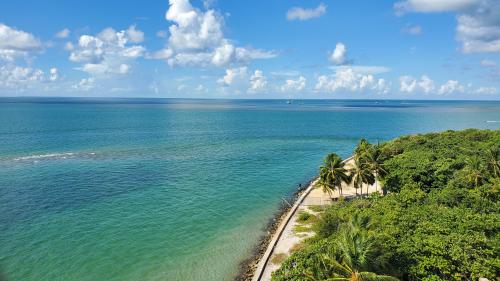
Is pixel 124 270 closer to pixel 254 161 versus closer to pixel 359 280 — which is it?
pixel 359 280

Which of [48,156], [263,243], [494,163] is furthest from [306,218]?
[48,156]

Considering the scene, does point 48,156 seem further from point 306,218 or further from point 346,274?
point 346,274

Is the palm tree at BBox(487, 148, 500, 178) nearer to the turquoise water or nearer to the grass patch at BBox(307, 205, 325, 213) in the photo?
the grass patch at BBox(307, 205, 325, 213)

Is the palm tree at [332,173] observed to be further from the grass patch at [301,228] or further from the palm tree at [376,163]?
the grass patch at [301,228]

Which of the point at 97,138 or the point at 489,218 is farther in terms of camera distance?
the point at 97,138

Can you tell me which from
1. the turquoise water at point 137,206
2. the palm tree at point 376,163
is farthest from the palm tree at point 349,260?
the palm tree at point 376,163

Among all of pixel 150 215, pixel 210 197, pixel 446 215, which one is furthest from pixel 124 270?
pixel 446 215

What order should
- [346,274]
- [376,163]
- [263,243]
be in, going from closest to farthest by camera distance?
[346,274] < [263,243] < [376,163]
